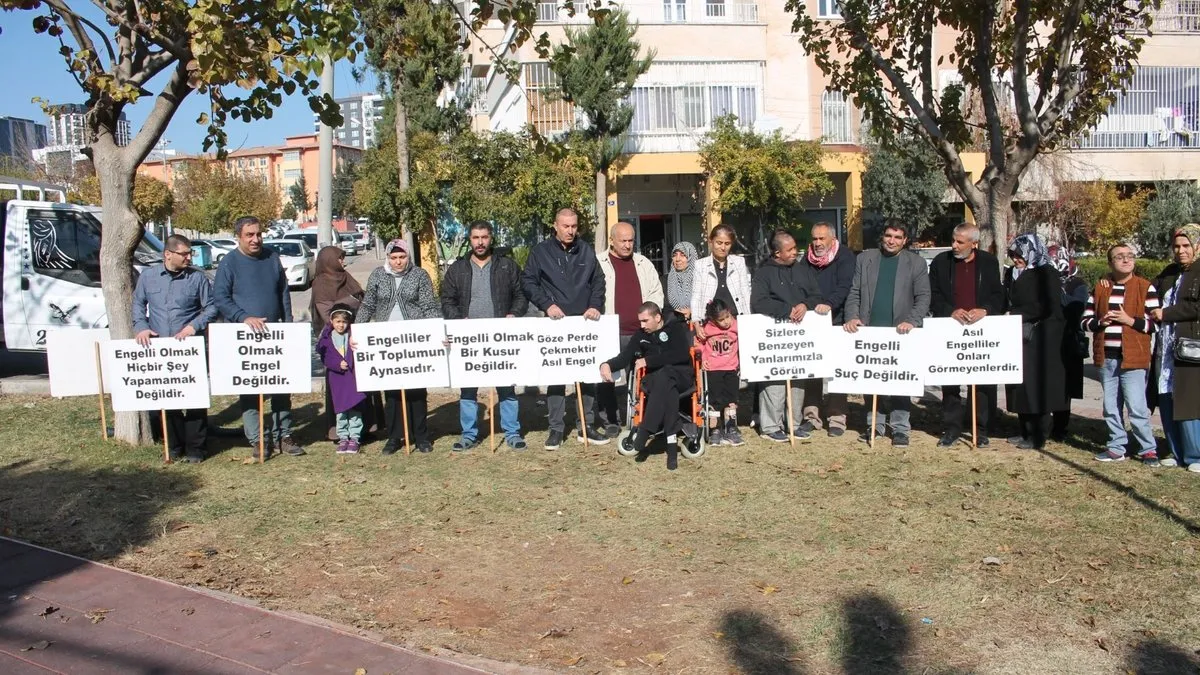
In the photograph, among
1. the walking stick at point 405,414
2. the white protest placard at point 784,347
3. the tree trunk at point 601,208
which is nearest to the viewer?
the walking stick at point 405,414

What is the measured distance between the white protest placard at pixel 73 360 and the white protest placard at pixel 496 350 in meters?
3.52

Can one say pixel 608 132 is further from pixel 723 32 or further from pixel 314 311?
pixel 314 311

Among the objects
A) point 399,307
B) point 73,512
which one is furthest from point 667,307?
point 73,512

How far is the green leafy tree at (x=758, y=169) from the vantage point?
28281 millimetres

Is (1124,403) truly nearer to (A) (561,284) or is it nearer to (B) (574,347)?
(B) (574,347)

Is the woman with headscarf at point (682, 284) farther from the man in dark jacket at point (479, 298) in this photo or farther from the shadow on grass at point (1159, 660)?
the shadow on grass at point (1159, 660)

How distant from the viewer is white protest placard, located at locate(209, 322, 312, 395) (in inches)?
363

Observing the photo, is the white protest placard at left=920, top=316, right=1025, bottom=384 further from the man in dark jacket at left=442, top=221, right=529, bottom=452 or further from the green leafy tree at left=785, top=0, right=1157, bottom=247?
the man in dark jacket at left=442, top=221, right=529, bottom=452

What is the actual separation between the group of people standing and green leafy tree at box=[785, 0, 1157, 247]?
1813 mm

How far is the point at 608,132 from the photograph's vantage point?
28.8 m

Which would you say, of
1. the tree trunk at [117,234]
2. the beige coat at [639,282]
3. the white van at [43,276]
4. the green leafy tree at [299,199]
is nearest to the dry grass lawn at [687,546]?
the tree trunk at [117,234]

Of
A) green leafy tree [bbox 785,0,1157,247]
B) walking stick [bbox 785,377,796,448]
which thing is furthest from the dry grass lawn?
green leafy tree [bbox 785,0,1157,247]

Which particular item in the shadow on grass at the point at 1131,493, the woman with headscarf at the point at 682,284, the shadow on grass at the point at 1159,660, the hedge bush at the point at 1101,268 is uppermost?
the woman with headscarf at the point at 682,284

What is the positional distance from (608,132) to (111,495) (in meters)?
22.2
